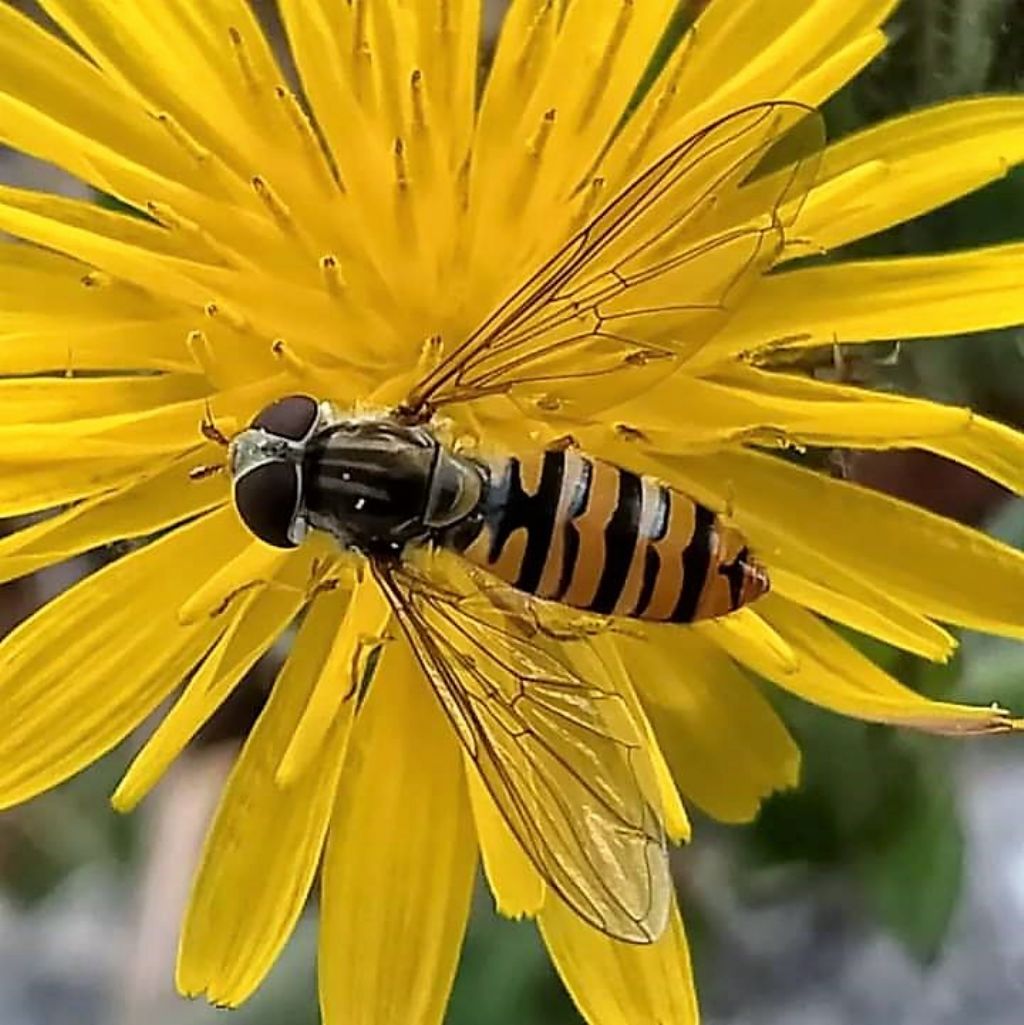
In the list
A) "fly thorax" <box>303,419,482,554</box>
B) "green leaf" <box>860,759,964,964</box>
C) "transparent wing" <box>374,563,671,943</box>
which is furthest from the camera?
"green leaf" <box>860,759,964,964</box>

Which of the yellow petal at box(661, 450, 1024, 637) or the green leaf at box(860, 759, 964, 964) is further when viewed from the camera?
the green leaf at box(860, 759, 964, 964)

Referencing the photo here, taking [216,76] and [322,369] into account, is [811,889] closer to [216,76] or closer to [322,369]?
[322,369]

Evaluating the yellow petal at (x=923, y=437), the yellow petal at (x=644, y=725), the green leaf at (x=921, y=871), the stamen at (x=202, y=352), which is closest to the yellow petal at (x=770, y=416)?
the yellow petal at (x=923, y=437)

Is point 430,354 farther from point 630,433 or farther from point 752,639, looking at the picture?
point 752,639

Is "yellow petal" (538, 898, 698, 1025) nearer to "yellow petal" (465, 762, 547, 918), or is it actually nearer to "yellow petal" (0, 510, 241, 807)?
"yellow petal" (465, 762, 547, 918)

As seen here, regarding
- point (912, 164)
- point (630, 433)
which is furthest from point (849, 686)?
point (912, 164)

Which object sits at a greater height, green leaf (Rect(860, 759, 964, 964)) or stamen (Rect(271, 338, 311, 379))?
stamen (Rect(271, 338, 311, 379))

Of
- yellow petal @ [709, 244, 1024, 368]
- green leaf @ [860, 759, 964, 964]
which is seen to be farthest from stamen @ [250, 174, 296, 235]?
green leaf @ [860, 759, 964, 964]
